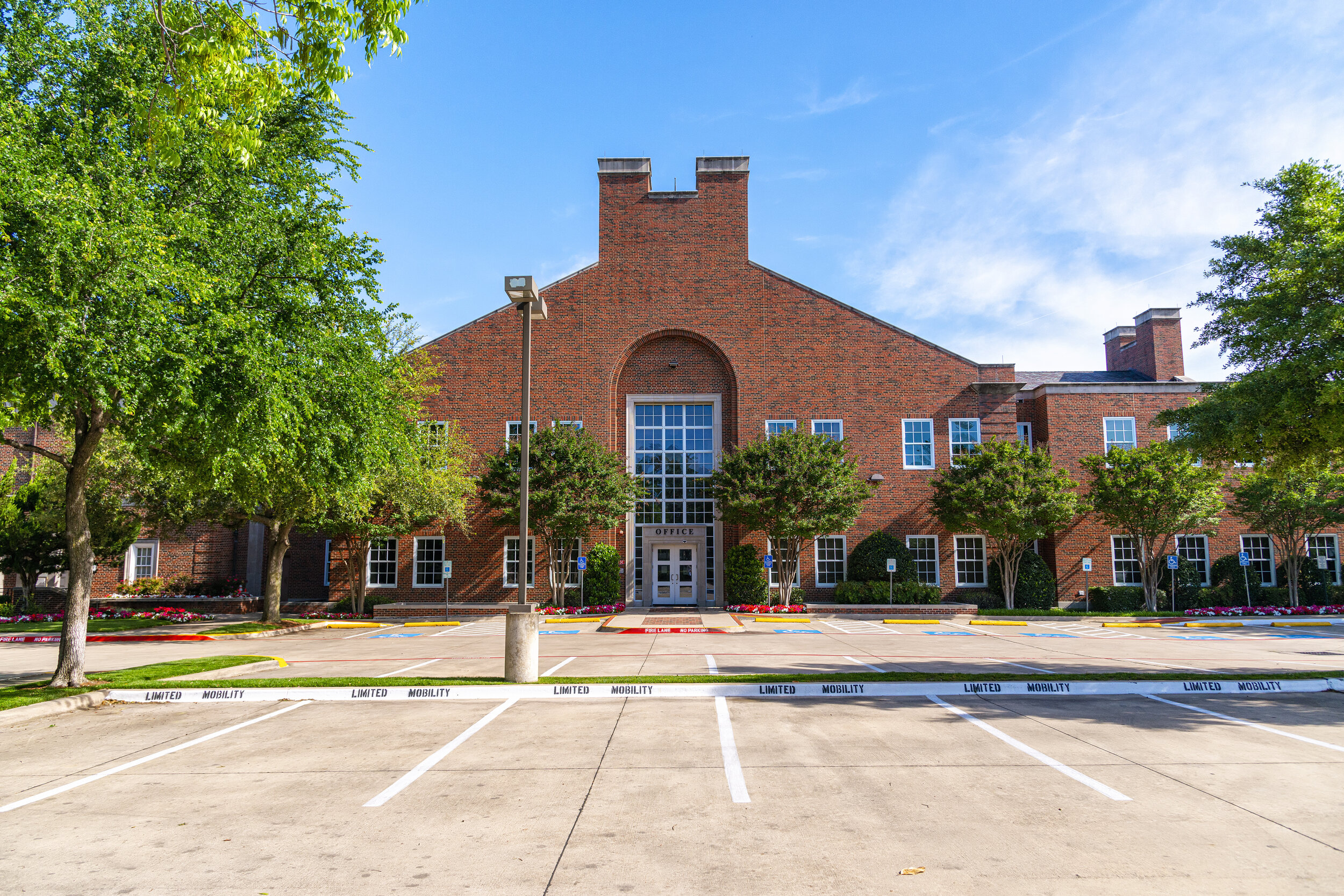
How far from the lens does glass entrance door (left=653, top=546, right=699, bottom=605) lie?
3141cm

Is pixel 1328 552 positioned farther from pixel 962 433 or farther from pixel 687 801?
pixel 687 801

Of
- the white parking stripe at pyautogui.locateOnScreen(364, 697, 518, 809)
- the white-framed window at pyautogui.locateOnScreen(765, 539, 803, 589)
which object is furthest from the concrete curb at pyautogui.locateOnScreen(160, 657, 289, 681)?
the white-framed window at pyautogui.locateOnScreen(765, 539, 803, 589)

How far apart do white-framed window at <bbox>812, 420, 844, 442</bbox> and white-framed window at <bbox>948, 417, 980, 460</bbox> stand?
4.30 metres

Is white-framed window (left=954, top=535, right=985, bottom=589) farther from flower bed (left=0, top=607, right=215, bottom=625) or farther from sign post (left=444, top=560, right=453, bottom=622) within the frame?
flower bed (left=0, top=607, right=215, bottom=625)

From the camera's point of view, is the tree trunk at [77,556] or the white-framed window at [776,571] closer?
the tree trunk at [77,556]

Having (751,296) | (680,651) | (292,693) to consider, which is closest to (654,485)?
(751,296)

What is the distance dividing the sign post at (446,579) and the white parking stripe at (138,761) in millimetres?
16331

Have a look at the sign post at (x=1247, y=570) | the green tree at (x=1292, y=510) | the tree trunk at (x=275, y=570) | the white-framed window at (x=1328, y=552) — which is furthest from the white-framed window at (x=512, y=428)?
the white-framed window at (x=1328, y=552)

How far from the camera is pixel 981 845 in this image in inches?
200

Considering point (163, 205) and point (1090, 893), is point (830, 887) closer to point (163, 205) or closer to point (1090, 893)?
point (1090, 893)

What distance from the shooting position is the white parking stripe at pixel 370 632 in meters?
22.2

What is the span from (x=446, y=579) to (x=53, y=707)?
17.4m

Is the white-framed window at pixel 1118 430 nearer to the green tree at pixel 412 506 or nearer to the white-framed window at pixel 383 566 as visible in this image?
the green tree at pixel 412 506

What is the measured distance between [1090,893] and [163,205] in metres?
12.7
